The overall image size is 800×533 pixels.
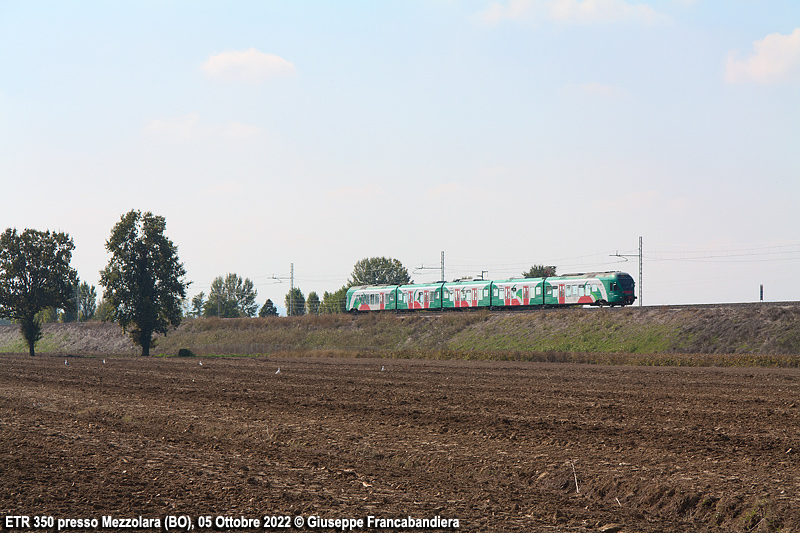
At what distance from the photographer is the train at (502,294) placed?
6848cm

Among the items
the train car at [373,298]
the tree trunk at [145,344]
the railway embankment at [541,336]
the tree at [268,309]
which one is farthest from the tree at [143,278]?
the tree at [268,309]

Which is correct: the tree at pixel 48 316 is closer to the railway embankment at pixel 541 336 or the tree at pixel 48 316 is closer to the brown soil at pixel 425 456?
the railway embankment at pixel 541 336

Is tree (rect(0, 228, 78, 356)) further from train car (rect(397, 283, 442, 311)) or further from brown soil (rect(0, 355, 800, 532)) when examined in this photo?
brown soil (rect(0, 355, 800, 532))

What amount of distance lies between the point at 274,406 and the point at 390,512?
1399 cm

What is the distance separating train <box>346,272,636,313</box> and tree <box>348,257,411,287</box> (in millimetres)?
85438

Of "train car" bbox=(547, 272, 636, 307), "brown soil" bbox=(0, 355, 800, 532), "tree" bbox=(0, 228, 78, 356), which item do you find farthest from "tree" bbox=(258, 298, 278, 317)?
"brown soil" bbox=(0, 355, 800, 532)

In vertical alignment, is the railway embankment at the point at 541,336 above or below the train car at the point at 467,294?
below

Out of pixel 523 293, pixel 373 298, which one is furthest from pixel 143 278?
pixel 523 293

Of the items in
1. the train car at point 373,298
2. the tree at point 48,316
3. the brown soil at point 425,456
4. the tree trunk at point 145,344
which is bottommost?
the tree trunk at point 145,344

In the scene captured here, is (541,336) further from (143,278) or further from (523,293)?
(143,278)

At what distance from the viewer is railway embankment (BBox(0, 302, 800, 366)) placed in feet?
170

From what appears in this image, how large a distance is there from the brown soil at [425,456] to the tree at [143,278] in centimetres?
4664

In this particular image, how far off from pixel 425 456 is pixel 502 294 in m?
63.1

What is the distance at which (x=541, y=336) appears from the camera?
6562 centimetres
